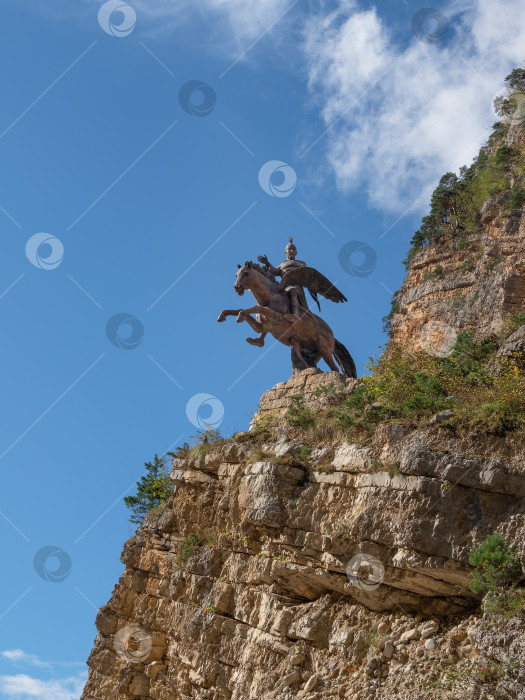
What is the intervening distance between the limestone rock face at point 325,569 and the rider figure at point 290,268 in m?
2.82

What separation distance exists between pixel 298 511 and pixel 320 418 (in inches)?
81.2

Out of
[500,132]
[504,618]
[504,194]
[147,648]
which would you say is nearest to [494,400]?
[504,618]

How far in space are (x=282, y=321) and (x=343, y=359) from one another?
243 cm

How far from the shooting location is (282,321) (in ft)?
59.1

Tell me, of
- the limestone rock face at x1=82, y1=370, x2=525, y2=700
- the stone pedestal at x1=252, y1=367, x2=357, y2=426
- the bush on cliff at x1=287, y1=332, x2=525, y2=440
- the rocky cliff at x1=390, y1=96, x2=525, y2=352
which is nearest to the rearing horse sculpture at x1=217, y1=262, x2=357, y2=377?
the stone pedestal at x1=252, y1=367, x2=357, y2=426

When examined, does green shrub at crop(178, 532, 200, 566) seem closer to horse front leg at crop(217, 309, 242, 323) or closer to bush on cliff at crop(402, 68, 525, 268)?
horse front leg at crop(217, 309, 242, 323)

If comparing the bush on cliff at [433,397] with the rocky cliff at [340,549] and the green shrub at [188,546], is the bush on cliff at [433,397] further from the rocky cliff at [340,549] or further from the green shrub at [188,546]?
the green shrub at [188,546]

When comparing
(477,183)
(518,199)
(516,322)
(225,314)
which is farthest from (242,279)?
(477,183)

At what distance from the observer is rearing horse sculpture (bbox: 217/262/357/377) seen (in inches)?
706

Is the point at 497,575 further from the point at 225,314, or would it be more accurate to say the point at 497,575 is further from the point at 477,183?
the point at 477,183

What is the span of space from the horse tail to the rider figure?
1.55m

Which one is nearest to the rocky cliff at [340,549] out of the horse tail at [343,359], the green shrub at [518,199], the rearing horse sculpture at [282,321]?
the rearing horse sculpture at [282,321]

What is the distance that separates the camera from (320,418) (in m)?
13.6

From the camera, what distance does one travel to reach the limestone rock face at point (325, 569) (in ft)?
33.2
